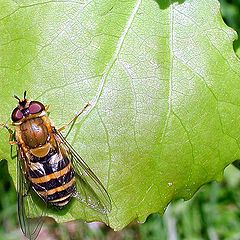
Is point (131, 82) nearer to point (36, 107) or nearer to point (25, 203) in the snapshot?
point (36, 107)

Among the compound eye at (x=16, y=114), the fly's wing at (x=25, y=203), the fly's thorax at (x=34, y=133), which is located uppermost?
the compound eye at (x=16, y=114)

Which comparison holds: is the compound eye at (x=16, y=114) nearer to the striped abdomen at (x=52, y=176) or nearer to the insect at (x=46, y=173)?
the insect at (x=46, y=173)

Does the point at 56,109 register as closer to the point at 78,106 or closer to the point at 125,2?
the point at 78,106

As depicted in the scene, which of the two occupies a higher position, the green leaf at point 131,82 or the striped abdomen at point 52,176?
the green leaf at point 131,82

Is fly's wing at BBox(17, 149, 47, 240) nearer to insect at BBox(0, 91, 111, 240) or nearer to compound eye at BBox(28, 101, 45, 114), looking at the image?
insect at BBox(0, 91, 111, 240)

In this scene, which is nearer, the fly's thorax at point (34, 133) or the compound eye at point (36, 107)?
the compound eye at point (36, 107)

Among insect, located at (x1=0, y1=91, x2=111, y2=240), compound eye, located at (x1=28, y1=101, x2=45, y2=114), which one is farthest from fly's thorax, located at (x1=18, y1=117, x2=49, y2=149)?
compound eye, located at (x1=28, y1=101, x2=45, y2=114)

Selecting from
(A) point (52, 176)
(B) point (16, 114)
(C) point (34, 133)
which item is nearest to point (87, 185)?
(A) point (52, 176)

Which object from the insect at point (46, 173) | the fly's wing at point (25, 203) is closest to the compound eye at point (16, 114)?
the insect at point (46, 173)
